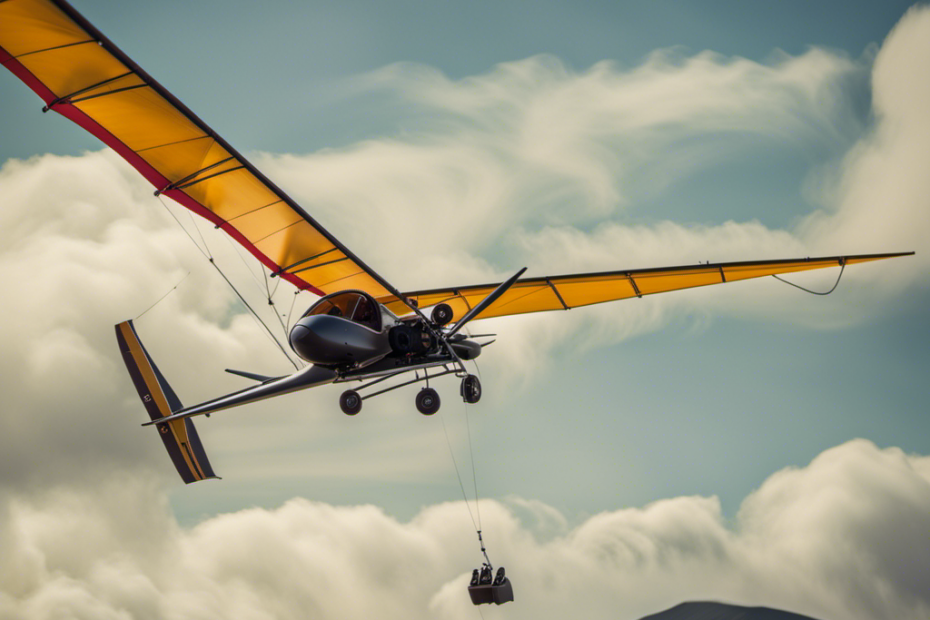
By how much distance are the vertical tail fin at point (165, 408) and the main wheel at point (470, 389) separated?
742 centimetres

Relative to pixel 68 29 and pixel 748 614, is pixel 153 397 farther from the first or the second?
pixel 748 614

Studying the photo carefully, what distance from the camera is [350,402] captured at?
50.7 ft

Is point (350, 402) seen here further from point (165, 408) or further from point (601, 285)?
point (601, 285)

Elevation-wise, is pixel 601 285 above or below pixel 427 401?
above

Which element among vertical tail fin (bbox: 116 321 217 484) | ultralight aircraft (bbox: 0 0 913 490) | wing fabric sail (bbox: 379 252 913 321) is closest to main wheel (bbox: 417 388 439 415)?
ultralight aircraft (bbox: 0 0 913 490)

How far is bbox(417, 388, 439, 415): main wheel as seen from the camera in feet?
50.6

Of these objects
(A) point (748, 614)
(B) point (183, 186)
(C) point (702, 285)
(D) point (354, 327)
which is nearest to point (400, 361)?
(D) point (354, 327)

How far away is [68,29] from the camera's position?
12.2 metres

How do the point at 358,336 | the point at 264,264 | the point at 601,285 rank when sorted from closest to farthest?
the point at 358,336
the point at 264,264
the point at 601,285

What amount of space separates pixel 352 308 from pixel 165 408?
24.0ft

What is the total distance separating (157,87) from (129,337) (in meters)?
7.94

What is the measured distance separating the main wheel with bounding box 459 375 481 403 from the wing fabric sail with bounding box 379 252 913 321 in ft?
11.7

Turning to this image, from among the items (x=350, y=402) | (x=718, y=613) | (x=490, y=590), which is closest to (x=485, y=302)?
(x=350, y=402)

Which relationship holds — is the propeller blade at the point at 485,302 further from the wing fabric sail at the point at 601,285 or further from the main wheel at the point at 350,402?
the wing fabric sail at the point at 601,285
